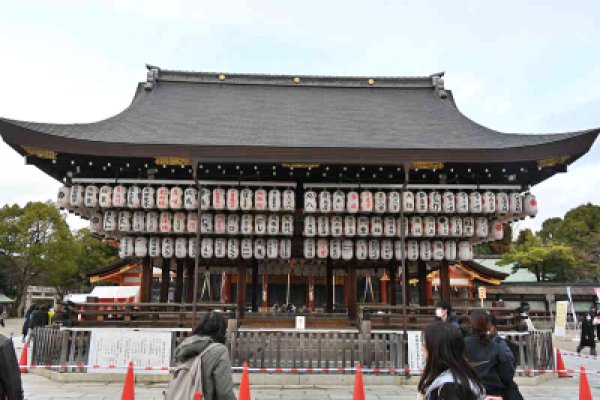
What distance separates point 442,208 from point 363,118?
593cm

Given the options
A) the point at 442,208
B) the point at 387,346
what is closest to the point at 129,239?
the point at 387,346

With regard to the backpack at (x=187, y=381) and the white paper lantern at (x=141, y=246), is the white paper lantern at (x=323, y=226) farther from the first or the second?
the backpack at (x=187, y=381)

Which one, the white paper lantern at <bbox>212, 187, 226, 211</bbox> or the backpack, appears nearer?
the backpack

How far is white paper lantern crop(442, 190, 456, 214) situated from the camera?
12406 millimetres

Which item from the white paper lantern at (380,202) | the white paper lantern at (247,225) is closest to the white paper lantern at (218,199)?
the white paper lantern at (247,225)

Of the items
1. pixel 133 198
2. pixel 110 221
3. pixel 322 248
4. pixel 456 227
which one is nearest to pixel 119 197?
pixel 133 198

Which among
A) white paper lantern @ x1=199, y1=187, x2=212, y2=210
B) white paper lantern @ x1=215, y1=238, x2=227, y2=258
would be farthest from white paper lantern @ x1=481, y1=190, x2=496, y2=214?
white paper lantern @ x1=199, y1=187, x2=212, y2=210

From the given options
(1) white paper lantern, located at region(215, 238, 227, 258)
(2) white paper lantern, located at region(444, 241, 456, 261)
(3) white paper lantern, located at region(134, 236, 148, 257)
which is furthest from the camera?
(2) white paper lantern, located at region(444, 241, 456, 261)

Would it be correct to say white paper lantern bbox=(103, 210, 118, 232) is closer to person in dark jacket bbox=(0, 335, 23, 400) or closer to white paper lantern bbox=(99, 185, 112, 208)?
→ white paper lantern bbox=(99, 185, 112, 208)

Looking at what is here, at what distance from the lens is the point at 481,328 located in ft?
13.3

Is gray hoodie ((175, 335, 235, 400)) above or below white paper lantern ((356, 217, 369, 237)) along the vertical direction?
below

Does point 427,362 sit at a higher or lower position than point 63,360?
higher

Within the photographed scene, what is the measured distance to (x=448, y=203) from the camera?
12.4 m

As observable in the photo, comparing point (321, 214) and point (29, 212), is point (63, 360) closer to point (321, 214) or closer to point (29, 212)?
point (321, 214)
